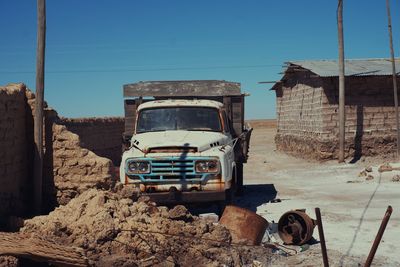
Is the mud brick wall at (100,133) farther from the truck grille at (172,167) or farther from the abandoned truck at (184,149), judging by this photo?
the truck grille at (172,167)

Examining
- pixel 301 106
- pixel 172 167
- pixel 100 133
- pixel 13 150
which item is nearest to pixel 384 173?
pixel 301 106

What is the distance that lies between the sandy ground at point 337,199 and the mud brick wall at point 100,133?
19.7ft

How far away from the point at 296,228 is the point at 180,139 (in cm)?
257

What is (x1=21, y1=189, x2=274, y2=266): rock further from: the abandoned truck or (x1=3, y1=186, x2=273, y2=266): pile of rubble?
the abandoned truck

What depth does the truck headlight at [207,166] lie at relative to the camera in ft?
26.1

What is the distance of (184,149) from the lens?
8.08m

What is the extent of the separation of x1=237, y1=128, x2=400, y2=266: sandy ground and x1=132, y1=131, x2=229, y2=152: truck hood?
69.9 inches

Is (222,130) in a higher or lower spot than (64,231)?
higher

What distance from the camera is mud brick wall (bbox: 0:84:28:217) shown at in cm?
670

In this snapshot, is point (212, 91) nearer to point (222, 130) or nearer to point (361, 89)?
point (222, 130)

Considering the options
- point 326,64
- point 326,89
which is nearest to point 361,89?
point 326,89

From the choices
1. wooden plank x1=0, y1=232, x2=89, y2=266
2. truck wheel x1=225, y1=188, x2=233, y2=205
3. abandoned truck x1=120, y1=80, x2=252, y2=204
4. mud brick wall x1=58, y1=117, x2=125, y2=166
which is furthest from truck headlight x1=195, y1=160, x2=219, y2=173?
mud brick wall x1=58, y1=117, x2=125, y2=166

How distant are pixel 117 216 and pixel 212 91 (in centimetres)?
558

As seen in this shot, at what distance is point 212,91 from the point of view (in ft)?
37.0
